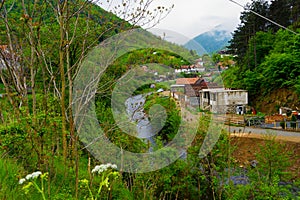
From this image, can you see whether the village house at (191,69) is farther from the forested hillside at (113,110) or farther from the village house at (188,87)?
the village house at (188,87)

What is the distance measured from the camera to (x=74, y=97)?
3.58 metres

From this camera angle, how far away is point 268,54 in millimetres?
17969

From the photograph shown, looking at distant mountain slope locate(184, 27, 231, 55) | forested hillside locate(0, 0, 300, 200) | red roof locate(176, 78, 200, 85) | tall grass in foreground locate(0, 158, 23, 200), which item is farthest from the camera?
red roof locate(176, 78, 200, 85)

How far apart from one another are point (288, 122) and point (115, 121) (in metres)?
10.5

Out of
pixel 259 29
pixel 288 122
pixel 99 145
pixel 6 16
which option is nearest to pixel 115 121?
pixel 99 145

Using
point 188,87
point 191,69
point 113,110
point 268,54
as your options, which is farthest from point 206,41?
point 268,54

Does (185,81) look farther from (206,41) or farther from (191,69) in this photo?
(206,41)

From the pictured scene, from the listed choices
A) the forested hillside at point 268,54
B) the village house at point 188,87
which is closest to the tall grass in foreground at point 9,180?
the village house at point 188,87

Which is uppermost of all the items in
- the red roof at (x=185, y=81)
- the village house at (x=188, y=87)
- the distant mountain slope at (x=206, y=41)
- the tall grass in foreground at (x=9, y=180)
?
the distant mountain slope at (x=206, y=41)

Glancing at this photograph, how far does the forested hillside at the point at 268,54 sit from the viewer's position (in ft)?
48.7

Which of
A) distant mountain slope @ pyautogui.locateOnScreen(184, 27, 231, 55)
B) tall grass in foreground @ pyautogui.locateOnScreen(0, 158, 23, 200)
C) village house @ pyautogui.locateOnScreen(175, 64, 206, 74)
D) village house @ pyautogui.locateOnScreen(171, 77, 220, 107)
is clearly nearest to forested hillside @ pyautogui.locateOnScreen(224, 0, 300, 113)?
village house @ pyautogui.locateOnScreen(171, 77, 220, 107)

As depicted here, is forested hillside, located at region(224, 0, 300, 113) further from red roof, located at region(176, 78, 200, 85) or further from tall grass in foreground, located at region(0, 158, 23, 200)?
tall grass in foreground, located at region(0, 158, 23, 200)

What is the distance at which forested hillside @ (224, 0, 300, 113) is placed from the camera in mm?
14852

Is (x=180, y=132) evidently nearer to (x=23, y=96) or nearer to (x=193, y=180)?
(x=193, y=180)
